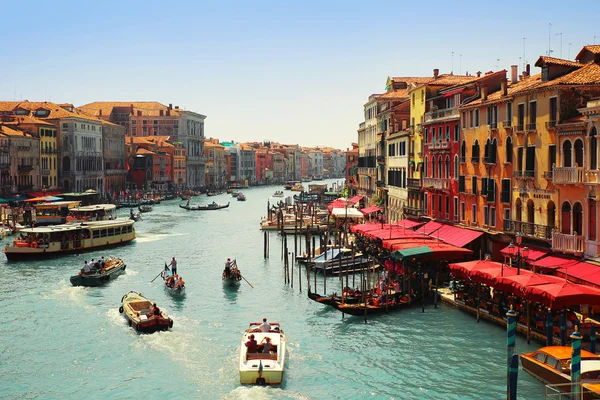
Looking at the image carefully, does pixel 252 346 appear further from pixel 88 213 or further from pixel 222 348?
Result: pixel 88 213

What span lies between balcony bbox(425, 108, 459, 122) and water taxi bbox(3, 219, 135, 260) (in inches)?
766

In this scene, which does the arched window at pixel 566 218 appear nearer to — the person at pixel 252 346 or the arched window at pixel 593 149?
the arched window at pixel 593 149

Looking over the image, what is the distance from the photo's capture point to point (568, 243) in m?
20.9

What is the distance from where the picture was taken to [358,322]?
22312 millimetres

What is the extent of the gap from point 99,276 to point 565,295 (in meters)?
18.6

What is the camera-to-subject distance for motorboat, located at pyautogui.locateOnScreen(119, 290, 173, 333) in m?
21.0

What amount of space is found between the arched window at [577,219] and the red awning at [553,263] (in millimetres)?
865

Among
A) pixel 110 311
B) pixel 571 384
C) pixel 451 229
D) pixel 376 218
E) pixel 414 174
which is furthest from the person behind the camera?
pixel 376 218

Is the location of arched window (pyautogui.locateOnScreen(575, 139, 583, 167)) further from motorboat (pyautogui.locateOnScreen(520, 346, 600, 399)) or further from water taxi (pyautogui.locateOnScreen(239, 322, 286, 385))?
water taxi (pyautogui.locateOnScreen(239, 322, 286, 385))

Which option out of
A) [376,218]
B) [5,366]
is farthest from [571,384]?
[376,218]

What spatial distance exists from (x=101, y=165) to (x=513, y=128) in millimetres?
65233

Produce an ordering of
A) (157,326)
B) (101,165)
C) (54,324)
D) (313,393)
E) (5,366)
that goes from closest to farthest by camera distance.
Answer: (313,393)
(5,366)
(157,326)
(54,324)
(101,165)

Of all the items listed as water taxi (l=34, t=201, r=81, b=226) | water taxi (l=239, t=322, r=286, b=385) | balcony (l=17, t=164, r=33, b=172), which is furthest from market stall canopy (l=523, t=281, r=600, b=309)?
balcony (l=17, t=164, r=33, b=172)

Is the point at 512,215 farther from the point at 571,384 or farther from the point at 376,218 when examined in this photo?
the point at 376,218
